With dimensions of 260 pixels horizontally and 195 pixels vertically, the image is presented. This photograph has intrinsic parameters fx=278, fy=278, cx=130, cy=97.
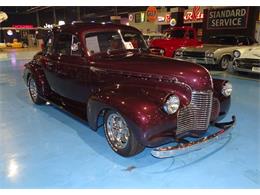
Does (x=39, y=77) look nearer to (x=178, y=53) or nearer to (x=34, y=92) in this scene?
(x=34, y=92)

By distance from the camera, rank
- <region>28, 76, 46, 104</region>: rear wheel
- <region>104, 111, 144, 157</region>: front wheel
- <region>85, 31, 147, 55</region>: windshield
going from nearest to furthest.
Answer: <region>104, 111, 144, 157</region>: front wheel, <region>85, 31, 147, 55</region>: windshield, <region>28, 76, 46, 104</region>: rear wheel

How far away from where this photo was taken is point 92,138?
12.7 feet

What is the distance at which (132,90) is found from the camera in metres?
3.30

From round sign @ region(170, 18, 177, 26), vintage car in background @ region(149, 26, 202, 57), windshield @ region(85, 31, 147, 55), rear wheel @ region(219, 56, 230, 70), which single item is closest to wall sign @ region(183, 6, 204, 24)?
round sign @ region(170, 18, 177, 26)

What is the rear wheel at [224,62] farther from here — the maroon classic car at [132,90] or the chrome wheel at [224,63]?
the maroon classic car at [132,90]

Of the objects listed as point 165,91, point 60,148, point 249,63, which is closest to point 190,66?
point 165,91

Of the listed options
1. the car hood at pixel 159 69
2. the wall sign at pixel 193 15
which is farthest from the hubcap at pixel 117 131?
the wall sign at pixel 193 15

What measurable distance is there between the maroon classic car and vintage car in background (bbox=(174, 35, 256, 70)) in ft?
17.8

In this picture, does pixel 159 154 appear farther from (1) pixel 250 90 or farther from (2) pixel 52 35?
(1) pixel 250 90

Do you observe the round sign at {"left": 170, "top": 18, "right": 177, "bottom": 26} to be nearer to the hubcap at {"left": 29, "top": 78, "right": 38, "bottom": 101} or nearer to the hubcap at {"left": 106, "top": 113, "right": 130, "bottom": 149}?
the hubcap at {"left": 29, "top": 78, "right": 38, "bottom": 101}

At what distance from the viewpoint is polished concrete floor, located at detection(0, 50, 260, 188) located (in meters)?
2.81

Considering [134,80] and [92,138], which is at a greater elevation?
[134,80]

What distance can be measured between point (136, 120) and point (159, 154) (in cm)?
43

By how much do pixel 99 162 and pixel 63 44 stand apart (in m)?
2.21
